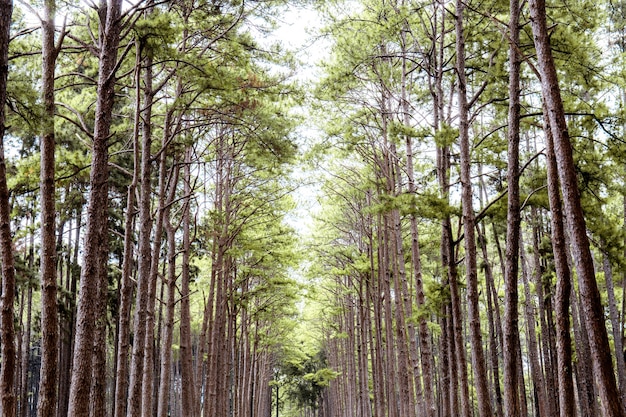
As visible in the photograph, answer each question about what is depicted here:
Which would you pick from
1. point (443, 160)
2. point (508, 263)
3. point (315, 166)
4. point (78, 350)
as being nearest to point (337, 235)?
point (315, 166)

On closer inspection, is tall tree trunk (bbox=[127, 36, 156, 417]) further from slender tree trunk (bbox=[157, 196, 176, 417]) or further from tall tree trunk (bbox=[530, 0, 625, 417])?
tall tree trunk (bbox=[530, 0, 625, 417])

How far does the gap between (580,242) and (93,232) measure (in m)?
5.37

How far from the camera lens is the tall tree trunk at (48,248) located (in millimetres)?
6230

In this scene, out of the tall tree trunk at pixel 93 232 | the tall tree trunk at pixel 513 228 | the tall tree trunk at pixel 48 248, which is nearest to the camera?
the tall tree trunk at pixel 93 232

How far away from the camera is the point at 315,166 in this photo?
15.4m

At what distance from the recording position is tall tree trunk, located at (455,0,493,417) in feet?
25.8

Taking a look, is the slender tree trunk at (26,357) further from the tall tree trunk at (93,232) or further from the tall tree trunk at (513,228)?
the tall tree trunk at (513,228)

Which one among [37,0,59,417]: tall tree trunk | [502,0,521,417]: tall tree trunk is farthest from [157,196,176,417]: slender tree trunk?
[502,0,521,417]: tall tree trunk

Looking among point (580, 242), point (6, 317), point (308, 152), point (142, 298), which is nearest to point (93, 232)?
point (6, 317)

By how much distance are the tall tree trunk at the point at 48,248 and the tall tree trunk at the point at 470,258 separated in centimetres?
580

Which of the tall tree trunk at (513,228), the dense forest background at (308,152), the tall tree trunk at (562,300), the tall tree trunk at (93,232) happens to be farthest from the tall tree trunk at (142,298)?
the tall tree trunk at (562,300)

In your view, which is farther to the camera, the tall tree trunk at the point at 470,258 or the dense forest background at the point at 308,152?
the tall tree trunk at the point at 470,258

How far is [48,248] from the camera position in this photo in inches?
269

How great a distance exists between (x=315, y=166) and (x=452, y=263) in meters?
7.01
